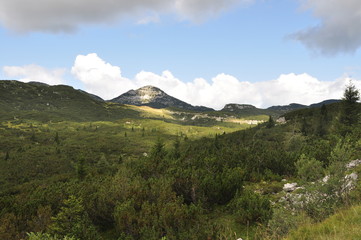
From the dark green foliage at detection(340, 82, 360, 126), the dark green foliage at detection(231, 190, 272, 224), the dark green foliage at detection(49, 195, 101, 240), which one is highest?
the dark green foliage at detection(340, 82, 360, 126)

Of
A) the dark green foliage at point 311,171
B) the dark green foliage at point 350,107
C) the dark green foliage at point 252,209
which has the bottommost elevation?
the dark green foliage at point 252,209

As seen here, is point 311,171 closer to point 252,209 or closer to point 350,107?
point 252,209

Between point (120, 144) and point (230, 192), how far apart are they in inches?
5406

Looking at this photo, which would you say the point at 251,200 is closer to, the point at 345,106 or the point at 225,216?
the point at 225,216

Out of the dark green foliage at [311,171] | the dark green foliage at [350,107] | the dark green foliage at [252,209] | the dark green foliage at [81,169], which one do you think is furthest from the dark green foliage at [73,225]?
the dark green foliage at [350,107]

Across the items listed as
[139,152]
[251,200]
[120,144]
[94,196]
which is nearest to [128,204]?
[94,196]

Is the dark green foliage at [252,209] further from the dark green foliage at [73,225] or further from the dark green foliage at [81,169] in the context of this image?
the dark green foliage at [81,169]

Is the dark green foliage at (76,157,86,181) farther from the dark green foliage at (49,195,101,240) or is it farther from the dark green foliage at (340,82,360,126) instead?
the dark green foliage at (340,82,360,126)

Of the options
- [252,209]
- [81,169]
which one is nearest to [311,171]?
[252,209]

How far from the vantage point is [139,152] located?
126688mm

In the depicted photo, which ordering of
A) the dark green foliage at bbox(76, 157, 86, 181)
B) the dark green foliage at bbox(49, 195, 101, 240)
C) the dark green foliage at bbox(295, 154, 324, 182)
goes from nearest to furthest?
the dark green foliage at bbox(49, 195, 101, 240) < the dark green foliage at bbox(295, 154, 324, 182) < the dark green foliage at bbox(76, 157, 86, 181)

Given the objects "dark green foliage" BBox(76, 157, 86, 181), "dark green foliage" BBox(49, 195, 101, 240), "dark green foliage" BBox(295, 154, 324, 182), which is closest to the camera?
"dark green foliage" BBox(49, 195, 101, 240)

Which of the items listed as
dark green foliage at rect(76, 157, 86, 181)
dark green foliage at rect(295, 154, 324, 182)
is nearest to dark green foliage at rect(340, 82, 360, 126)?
dark green foliage at rect(295, 154, 324, 182)

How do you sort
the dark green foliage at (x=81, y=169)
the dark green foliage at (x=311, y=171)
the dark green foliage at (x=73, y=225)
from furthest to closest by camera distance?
1. the dark green foliage at (x=81, y=169)
2. the dark green foliage at (x=311, y=171)
3. the dark green foliage at (x=73, y=225)
